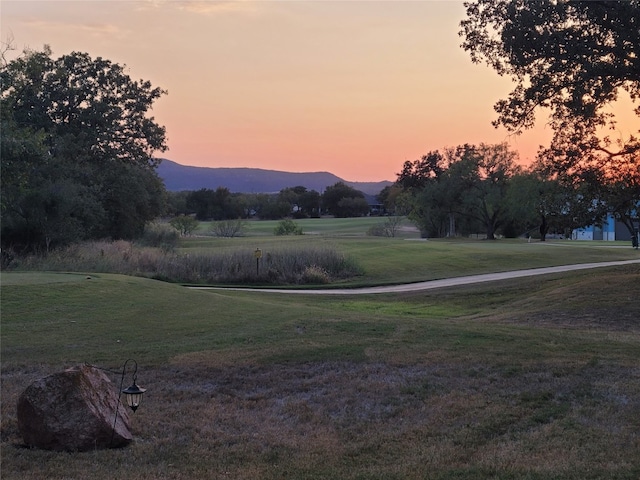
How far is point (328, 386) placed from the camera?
338 inches

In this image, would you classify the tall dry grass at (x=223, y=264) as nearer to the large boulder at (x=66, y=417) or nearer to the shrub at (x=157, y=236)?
the shrub at (x=157, y=236)

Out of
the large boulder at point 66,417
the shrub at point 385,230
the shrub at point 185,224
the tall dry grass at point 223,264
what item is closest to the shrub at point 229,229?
the shrub at point 185,224

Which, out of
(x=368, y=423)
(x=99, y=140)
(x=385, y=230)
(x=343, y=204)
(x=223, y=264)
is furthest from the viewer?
(x=343, y=204)

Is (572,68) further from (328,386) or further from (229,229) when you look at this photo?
(229,229)

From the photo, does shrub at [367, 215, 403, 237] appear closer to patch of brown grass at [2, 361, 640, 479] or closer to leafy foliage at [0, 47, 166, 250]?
leafy foliage at [0, 47, 166, 250]

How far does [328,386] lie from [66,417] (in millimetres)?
3518

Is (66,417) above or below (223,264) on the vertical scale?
above

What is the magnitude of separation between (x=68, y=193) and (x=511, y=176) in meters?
50.3

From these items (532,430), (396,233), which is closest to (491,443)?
(532,430)

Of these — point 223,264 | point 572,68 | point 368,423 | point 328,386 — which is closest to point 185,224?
point 223,264

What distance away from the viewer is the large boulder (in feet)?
20.4

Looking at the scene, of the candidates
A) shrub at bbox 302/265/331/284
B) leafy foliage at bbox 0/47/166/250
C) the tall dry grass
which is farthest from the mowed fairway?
leafy foliage at bbox 0/47/166/250

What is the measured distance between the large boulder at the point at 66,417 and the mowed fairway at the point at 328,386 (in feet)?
0.61

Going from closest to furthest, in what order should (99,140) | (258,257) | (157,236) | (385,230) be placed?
(258,257) < (99,140) < (157,236) < (385,230)
